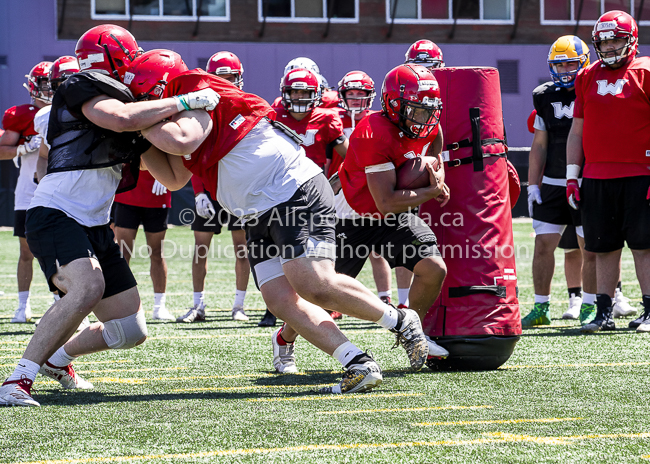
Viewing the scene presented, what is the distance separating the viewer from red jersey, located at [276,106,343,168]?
6.69 metres

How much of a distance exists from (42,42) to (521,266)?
1586 cm

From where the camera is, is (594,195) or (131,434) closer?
(131,434)

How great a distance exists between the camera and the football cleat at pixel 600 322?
5727 mm

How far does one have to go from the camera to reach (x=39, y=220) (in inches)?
146

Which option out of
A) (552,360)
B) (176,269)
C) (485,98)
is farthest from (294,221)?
(176,269)

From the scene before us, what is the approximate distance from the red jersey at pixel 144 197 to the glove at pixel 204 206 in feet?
1.00

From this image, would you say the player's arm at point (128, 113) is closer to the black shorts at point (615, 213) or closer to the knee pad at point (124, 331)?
the knee pad at point (124, 331)

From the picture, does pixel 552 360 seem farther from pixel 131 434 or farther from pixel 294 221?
pixel 131 434

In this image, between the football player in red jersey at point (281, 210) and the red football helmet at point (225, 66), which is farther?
the red football helmet at point (225, 66)

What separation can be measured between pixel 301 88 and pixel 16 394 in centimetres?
361

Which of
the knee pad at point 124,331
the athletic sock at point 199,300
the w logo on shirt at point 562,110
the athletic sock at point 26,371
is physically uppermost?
the w logo on shirt at point 562,110

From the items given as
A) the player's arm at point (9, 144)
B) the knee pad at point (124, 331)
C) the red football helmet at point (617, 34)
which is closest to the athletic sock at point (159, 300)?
the player's arm at point (9, 144)

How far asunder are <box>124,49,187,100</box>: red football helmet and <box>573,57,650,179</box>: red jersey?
10.6 ft

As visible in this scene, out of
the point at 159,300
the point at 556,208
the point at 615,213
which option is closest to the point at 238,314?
the point at 159,300
